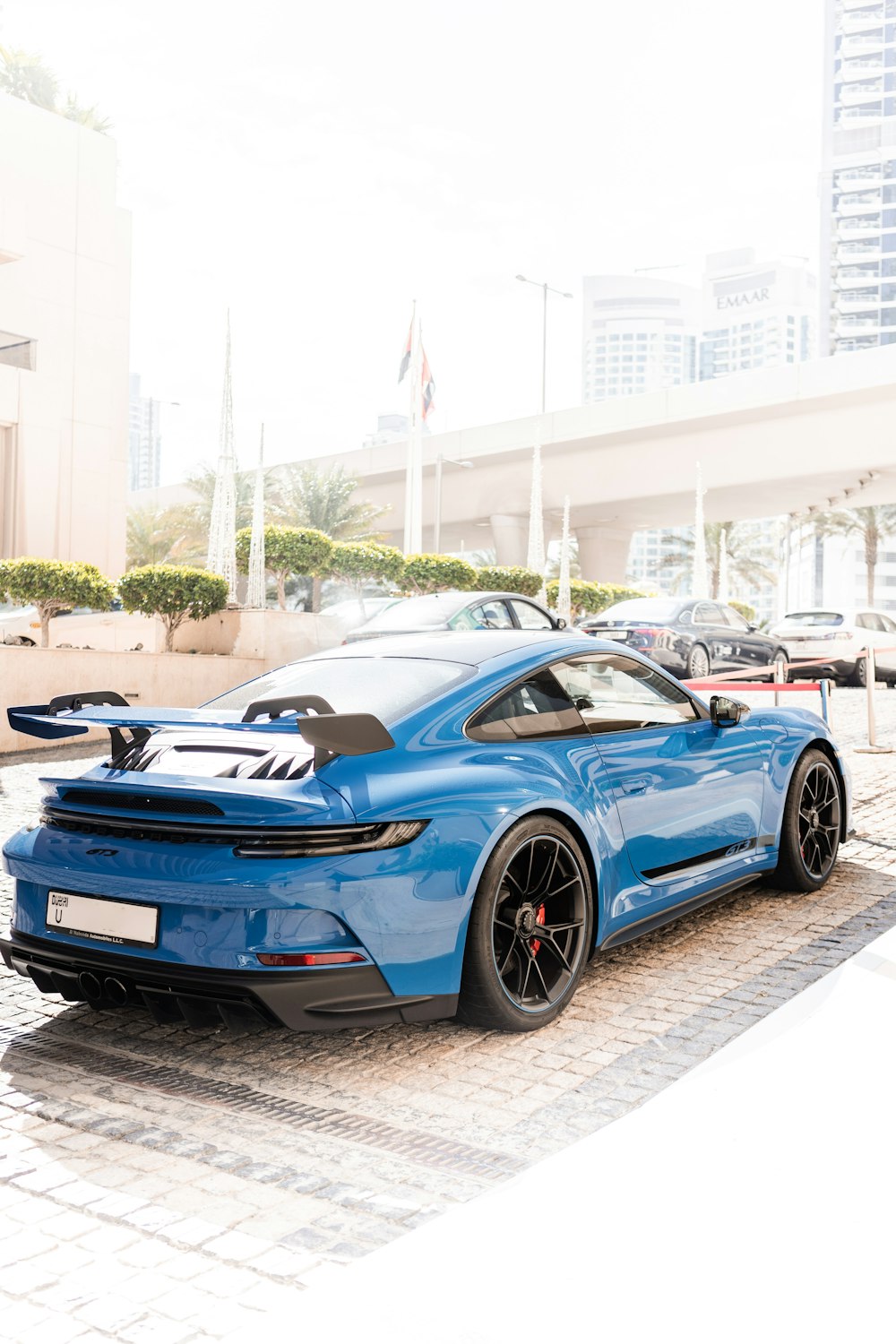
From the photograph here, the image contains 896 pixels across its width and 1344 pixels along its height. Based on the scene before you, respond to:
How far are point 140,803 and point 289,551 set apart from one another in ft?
62.7

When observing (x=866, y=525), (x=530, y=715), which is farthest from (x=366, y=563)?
(x=866, y=525)

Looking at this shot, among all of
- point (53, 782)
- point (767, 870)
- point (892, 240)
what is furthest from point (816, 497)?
point (892, 240)

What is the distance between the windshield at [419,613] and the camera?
46.4ft

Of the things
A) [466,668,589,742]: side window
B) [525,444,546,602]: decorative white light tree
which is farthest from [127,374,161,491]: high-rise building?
[466,668,589,742]: side window

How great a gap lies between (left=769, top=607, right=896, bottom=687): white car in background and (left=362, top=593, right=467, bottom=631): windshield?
7.30 metres

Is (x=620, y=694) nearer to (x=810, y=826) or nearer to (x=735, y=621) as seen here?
(x=810, y=826)

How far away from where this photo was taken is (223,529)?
70.0 ft

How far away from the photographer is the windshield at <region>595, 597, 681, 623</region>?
677 inches

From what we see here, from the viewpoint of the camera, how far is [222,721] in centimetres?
403

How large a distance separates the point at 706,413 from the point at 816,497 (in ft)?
20.3

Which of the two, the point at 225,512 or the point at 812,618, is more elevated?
the point at 225,512

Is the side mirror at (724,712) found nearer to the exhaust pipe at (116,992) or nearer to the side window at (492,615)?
the exhaust pipe at (116,992)

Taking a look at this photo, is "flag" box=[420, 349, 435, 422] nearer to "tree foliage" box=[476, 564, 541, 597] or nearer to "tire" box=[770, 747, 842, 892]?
"tree foliage" box=[476, 564, 541, 597]

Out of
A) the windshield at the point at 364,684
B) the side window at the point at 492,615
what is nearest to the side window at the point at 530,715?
the windshield at the point at 364,684
